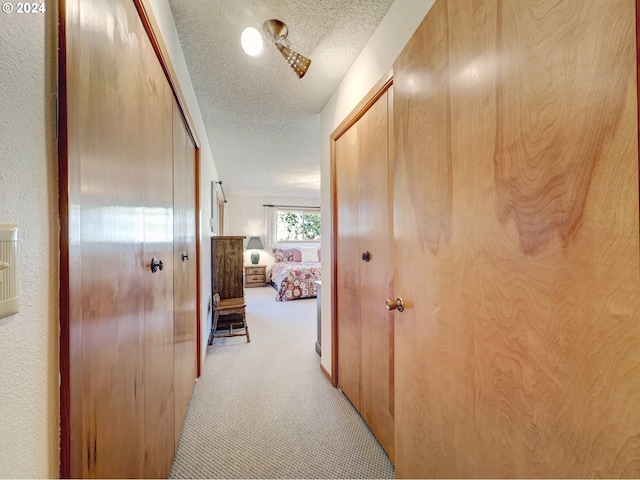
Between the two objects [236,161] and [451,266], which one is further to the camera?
[236,161]

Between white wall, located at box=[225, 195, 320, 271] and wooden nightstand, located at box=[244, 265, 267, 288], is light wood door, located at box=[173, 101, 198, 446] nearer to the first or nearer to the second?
wooden nightstand, located at box=[244, 265, 267, 288]

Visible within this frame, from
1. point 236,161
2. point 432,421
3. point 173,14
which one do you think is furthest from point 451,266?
point 236,161

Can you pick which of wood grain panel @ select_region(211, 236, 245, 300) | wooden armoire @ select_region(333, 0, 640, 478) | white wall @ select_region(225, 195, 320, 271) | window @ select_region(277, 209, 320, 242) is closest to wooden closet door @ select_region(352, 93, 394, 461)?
wooden armoire @ select_region(333, 0, 640, 478)

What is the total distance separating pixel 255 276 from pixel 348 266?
490 centimetres

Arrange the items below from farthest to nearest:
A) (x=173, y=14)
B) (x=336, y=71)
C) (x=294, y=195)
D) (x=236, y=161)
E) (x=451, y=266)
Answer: (x=294, y=195), (x=236, y=161), (x=336, y=71), (x=173, y=14), (x=451, y=266)

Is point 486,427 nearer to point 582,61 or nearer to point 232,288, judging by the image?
point 582,61

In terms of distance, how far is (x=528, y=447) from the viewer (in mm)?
549

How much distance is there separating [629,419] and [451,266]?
1.37 ft

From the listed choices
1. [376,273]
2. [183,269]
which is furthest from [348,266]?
[183,269]

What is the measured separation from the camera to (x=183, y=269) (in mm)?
1567

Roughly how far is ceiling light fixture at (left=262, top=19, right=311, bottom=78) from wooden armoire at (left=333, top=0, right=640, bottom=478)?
63cm

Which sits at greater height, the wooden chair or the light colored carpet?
the wooden chair

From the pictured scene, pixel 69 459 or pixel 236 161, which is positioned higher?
pixel 236 161

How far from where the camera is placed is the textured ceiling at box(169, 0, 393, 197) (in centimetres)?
126
